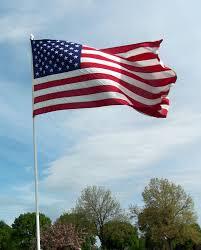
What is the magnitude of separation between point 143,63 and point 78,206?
8678 cm

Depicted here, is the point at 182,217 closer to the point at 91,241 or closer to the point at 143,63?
the point at 91,241

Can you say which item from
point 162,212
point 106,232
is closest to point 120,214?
point 106,232

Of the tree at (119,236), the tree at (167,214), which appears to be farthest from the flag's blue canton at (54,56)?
the tree at (119,236)

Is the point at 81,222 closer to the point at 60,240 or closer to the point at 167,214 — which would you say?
the point at 167,214

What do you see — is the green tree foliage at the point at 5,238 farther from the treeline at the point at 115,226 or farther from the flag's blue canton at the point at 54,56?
the flag's blue canton at the point at 54,56

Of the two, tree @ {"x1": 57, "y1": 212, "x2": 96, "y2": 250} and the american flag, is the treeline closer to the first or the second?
tree @ {"x1": 57, "y1": 212, "x2": 96, "y2": 250}

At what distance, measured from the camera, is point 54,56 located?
60.3ft

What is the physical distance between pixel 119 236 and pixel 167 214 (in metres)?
25.6

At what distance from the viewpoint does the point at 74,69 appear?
18.0 m

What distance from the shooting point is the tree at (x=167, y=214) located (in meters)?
86.6

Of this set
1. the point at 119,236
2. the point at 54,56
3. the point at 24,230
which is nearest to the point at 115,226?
the point at 119,236

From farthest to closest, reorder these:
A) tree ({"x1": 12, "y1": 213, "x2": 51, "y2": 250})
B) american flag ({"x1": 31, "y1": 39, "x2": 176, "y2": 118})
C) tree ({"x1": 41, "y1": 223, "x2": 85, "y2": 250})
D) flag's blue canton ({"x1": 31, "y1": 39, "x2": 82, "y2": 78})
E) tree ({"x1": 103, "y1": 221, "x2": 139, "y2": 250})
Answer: tree ({"x1": 12, "y1": 213, "x2": 51, "y2": 250})
tree ({"x1": 103, "y1": 221, "x2": 139, "y2": 250})
tree ({"x1": 41, "y1": 223, "x2": 85, "y2": 250})
flag's blue canton ({"x1": 31, "y1": 39, "x2": 82, "y2": 78})
american flag ({"x1": 31, "y1": 39, "x2": 176, "y2": 118})

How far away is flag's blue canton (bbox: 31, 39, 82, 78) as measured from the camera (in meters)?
18.1

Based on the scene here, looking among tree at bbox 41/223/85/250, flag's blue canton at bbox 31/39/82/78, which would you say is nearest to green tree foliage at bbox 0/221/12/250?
tree at bbox 41/223/85/250
